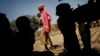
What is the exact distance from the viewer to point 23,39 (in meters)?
4.48

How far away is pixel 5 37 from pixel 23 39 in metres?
0.39

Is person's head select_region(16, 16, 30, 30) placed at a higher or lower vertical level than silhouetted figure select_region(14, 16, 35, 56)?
higher

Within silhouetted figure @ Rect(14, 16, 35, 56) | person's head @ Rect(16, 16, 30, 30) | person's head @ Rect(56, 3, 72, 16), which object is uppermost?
person's head @ Rect(56, 3, 72, 16)

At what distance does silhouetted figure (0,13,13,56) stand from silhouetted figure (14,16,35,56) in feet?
0.48

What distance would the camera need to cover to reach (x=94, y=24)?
1448 centimetres

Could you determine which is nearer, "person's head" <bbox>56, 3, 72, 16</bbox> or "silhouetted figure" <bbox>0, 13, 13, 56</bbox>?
"silhouetted figure" <bbox>0, 13, 13, 56</bbox>

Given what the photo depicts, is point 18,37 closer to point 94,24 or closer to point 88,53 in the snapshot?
point 88,53

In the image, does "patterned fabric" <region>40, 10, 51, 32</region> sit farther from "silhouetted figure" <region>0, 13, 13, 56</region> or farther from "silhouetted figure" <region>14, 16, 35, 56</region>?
"silhouetted figure" <region>0, 13, 13, 56</region>

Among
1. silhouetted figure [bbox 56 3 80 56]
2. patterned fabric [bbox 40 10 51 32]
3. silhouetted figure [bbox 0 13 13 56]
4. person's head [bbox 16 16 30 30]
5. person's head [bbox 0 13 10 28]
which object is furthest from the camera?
patterned fabric [bbox 40 10 51 32]

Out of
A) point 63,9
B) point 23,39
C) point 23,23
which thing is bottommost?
point 23,39

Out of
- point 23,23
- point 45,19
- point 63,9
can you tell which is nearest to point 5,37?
point 23,23

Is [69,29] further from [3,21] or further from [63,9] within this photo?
[3,21]

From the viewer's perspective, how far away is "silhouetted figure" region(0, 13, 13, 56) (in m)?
4.11

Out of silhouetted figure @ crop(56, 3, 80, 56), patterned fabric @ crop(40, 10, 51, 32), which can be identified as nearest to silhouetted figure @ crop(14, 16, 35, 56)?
silhouetted figure @ crop(56, 3, 80, 56)
